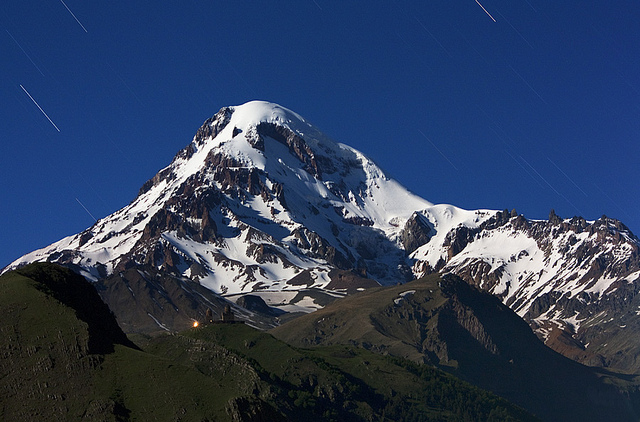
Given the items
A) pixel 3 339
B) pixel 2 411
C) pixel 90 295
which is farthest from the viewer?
pixel 90 295

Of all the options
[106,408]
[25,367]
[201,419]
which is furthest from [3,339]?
[201,419]

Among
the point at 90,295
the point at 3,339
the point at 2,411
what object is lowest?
the point at 2,411

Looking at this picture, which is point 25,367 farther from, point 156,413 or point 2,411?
point 156,413

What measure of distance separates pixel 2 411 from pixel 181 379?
2728cm

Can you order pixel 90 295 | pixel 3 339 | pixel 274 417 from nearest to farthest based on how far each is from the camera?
pixel 3 339 < pixel 274 417 < pixel 90 295

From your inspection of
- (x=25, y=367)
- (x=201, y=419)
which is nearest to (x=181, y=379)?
(x=201, y=419)

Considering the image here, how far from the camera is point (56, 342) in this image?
525 feet

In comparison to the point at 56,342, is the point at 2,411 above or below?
below

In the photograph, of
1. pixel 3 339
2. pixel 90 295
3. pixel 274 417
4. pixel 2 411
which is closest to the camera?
pixel 2 411

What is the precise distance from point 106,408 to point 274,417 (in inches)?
1232

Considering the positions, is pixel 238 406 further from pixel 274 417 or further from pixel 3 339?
pixel 3 339

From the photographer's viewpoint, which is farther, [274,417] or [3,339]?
[274,417]

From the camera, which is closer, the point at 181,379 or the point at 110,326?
the point at 181,379

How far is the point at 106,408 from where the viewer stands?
151 meters
